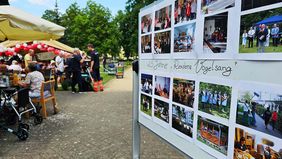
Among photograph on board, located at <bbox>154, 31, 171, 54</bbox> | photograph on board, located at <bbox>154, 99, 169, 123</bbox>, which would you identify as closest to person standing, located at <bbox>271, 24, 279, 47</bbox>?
photograph on board, located at <bbox>154, 31, 171, 54</bbox>

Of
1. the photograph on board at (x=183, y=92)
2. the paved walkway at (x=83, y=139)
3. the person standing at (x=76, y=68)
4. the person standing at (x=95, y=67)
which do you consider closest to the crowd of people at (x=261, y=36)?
Answer: the photograph on board at (x=183, y=92)

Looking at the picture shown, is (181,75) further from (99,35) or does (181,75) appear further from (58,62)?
(99,35)

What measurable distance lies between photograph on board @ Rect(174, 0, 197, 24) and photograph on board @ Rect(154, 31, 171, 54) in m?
0.18

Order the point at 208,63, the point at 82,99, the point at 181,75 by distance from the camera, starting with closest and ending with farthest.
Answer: the point at 208,63
the point at 181,75
the point at 82,99

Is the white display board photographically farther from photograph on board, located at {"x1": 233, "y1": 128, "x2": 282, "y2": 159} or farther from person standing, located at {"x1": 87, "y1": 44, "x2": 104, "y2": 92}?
Answer: person standing, located at {"x1": 87, "y1": 44, "x2": 104, "y2": 92}

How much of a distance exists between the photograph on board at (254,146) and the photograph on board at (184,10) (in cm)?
86

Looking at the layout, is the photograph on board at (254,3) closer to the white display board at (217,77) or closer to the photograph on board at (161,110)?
the white display board at (217,77)

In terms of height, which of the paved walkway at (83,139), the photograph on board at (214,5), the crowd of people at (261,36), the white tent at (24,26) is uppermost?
the white tent at (24,26)

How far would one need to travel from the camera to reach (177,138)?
207cm

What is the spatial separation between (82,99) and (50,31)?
409cm

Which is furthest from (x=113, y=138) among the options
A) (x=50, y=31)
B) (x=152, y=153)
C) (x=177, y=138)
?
(x=177, y=138)

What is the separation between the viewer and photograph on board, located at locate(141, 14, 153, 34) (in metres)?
2.49

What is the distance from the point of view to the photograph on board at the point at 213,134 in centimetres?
157

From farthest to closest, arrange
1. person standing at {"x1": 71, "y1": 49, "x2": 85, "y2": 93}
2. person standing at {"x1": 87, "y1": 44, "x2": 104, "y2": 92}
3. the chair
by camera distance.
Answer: person standing at {"x1": 87, "y1": 44, "x2": 104, "y2": 92} → person standing at {"x1": 71, "y1": 49, "x2": 85, "y2": 93} → the chair
